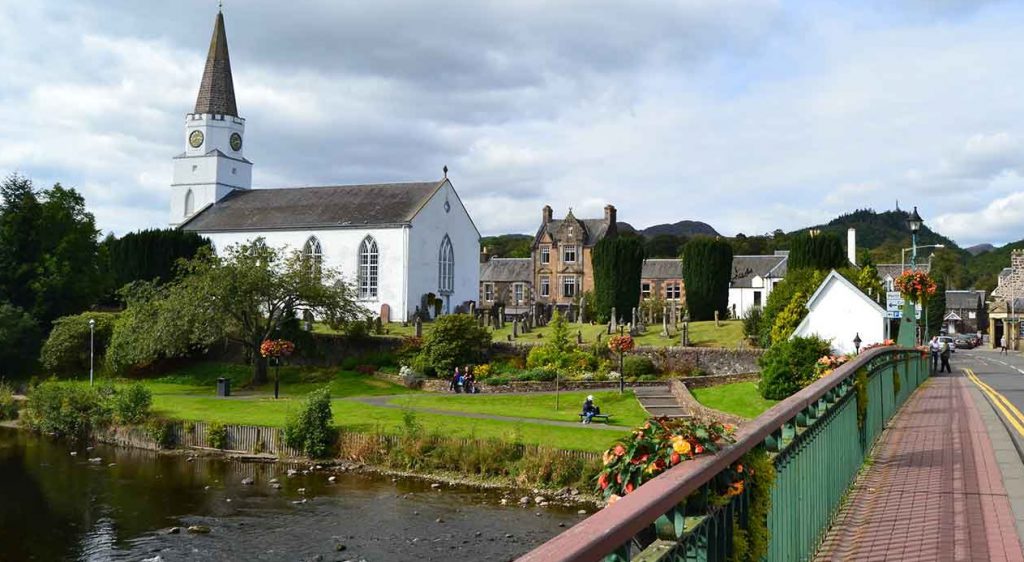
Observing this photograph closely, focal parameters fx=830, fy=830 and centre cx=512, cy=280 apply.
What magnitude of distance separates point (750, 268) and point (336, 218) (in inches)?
1560

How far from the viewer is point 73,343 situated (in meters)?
47.7

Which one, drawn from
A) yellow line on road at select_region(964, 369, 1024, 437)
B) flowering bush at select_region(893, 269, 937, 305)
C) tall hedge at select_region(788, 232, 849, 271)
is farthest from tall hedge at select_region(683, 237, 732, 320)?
yellow line on road at select_region(964, 369, 1024, 437)

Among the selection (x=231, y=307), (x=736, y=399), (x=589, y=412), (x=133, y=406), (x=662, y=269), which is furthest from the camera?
(x=662, y=269)

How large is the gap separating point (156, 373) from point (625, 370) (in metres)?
27.8

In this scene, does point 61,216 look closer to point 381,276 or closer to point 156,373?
point 156,373

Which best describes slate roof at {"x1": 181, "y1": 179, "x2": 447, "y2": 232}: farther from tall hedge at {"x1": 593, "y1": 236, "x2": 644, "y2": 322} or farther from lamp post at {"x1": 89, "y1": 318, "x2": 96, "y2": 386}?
lamp post at {"x1": 89, "y1": 318, "x2": 96, "y2": 386}

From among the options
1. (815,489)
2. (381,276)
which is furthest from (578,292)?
(815,489)

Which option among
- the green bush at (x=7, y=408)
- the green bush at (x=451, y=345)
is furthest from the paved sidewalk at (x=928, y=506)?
the green bush at (x=7, y=408)

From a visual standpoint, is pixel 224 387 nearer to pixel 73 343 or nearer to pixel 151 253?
pixel 73 343

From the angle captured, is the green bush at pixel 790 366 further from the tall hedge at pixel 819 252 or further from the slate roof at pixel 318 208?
the slate roof at pixel 318 208

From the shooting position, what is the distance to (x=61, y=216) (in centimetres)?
5697

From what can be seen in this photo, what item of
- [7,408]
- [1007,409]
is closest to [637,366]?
[1007,409]

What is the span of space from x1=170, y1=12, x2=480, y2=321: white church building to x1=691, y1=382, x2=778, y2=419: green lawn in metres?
32.2

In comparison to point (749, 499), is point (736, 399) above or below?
below
